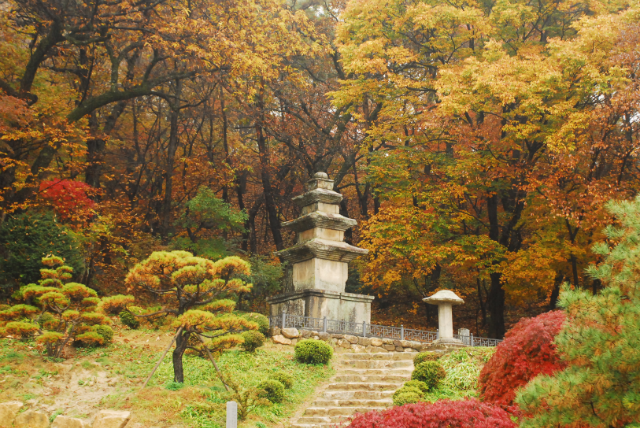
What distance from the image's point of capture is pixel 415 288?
24.0 metres

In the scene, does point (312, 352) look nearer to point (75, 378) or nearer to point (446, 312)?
point (446, 312)

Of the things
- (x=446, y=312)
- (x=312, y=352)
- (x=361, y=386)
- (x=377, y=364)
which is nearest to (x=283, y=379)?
(x=312, y=352)

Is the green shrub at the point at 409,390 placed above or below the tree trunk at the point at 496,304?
below

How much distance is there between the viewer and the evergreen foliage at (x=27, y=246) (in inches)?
600

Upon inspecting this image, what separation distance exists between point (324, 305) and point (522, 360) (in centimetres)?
786

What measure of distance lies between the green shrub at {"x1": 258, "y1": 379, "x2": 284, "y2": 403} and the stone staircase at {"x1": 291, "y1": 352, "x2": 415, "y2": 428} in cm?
56

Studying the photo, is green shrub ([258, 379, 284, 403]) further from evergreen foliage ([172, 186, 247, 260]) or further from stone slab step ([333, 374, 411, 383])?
evergreen foliage ([172, 186, 247, 260])

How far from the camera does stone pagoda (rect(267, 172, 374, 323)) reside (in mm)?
15766

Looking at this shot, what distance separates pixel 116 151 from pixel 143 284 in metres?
19.2

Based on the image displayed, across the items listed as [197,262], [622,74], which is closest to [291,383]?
[197,262]

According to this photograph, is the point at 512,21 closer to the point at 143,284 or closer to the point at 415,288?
the point at 415,288

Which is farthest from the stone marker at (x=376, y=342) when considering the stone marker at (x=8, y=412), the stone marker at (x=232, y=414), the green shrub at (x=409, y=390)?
the stone marker at (x=232, y=414)

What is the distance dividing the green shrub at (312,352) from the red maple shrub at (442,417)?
204 inches

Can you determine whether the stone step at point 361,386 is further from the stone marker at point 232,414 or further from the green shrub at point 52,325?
the green shrub at point 52,325
